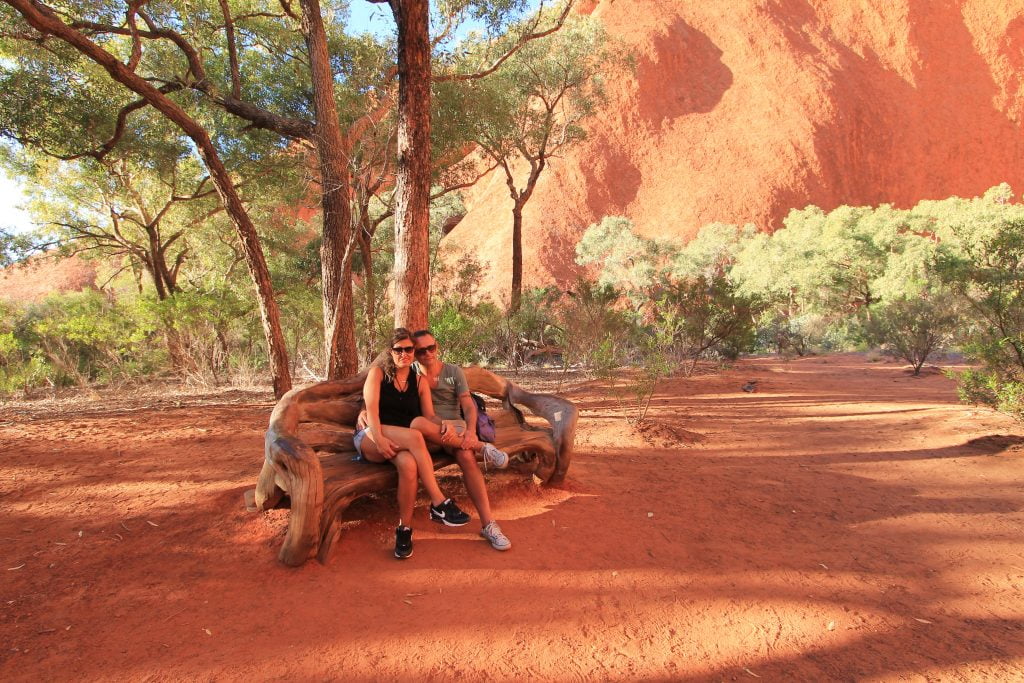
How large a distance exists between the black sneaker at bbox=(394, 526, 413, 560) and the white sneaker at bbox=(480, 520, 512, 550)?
411 mm

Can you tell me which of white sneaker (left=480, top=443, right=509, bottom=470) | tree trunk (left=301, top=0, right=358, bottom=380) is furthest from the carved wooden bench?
tree trunk (left=301, top=0, right=358, bottom=380)

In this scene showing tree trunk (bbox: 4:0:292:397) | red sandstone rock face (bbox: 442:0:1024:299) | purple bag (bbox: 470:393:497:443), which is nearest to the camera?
purple bag (bbox: 470:393:497:443)

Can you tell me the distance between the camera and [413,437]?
3012 millimetres

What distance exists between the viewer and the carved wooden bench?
261 cm

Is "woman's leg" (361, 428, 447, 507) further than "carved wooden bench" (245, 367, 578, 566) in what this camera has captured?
Yes

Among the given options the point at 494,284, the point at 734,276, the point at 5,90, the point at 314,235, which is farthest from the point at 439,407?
the point at 494,284

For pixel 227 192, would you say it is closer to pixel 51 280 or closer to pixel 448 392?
pixel 448 392

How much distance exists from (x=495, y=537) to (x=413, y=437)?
27.5 inches

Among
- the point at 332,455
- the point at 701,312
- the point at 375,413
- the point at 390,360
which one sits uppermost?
the point at 701,312

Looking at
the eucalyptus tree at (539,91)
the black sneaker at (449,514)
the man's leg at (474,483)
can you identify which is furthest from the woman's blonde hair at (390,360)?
the eucalyptus tree at (539,91)

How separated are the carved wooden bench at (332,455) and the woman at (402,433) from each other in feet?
0.40

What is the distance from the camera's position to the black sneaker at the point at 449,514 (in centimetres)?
305

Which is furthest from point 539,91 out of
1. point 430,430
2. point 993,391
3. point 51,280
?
point 51,280

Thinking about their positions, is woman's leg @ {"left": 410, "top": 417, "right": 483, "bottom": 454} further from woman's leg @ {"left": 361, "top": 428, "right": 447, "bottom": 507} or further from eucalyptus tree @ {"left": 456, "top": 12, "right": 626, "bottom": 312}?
eucalyptus tree @ {"left": 456, "top": 12, "right": 626, "bottom": 312}
